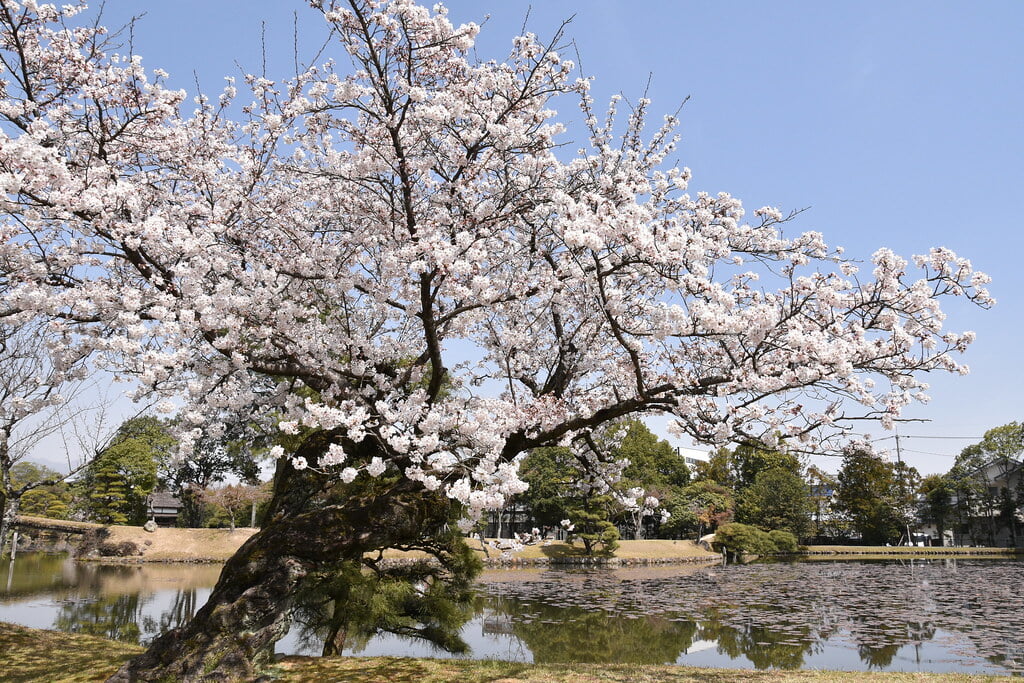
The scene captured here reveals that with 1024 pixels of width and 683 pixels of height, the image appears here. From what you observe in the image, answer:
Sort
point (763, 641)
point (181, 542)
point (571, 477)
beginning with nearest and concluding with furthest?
point (763, 641), point (571, 477), point (181, 542)

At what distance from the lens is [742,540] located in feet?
134

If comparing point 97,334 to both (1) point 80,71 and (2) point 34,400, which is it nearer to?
(2) point 34,400

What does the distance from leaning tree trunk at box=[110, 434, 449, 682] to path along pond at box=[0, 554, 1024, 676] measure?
358cm

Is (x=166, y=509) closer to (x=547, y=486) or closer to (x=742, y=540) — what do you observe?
(x=547, y=486)

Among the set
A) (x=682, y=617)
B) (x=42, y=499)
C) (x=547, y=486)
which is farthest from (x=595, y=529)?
(x=42, y=499)

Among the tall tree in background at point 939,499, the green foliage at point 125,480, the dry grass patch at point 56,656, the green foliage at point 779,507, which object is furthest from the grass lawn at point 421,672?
the tall tree in background at point 939,499

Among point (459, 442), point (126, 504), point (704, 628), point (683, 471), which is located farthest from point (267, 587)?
point (683, 471)

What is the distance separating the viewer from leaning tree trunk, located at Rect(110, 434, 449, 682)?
→ 6398 mm

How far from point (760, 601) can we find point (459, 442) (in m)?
15.2

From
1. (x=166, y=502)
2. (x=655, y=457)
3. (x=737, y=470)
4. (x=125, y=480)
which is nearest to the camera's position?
(x=125, y=480)

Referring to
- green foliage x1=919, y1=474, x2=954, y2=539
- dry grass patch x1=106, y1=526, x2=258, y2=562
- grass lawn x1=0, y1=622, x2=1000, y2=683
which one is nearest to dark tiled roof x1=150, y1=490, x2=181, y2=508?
dry grass patch x1=106, y1=526, x2=258, y2=562

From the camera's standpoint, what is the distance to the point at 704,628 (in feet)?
46.1

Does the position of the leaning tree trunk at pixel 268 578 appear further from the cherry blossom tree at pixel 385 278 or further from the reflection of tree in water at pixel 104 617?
the reflection of tree in water at pixel 104 617

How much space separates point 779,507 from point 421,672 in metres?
46.9
